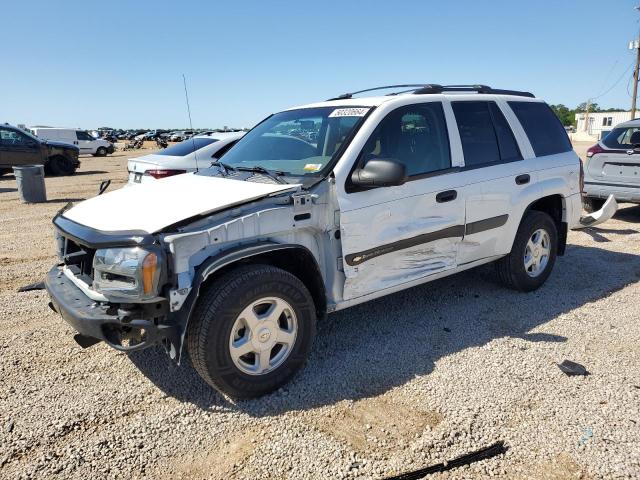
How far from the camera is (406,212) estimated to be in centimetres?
376

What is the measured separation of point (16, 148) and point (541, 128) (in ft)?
54.0

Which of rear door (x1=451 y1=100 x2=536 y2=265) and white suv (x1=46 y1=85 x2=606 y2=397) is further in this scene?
rear door (x1=451 y1=100 x2=536 y2=265)

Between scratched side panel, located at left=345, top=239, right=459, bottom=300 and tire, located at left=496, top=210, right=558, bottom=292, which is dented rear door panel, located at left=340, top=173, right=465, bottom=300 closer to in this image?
scratched side panel, located at left=345, top=239, right=459, bottom=300

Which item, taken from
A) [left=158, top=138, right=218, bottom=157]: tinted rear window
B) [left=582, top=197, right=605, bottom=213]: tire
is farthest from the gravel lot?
[left=582, top=197, right=605, bottom=213]: tire

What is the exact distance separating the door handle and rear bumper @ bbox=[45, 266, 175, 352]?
228cm

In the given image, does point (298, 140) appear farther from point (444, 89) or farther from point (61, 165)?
point (61, 165)

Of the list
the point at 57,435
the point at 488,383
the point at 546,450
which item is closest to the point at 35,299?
the point at 57,435

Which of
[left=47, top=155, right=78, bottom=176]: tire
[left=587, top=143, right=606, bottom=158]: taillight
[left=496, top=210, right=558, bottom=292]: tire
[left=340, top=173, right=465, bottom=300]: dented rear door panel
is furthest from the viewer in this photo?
[left=47, top=155, right=78, bottom=176]: tire

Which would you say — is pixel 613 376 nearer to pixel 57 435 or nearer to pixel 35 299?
pixel 57 435

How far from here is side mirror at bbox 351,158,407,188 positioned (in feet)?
10.8

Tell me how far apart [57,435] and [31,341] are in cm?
145

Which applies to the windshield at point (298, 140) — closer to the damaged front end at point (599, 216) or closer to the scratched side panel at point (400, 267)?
the scratched side panel at point (400, 267)

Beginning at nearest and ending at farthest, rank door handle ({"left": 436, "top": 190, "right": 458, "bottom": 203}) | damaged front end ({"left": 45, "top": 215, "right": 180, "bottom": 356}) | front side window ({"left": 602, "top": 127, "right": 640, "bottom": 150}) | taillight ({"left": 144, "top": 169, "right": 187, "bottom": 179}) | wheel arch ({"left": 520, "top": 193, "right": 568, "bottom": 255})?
damaged front end ({"left": 45, "top": 215, "right": 180, "bottom": 356}) < door handle ({"left": 436, "top": 190, "right": 458, "bottom": 203}) < wheel arch ({"left": 520, "top": 193, "right": 568, "bottom": 255}) < taillight ({"left": 144, "top": 169, "right": 187, "bottom": 179}) < front side window ({"left": 602, "top": 127, "right": 640, "bottom": 150})

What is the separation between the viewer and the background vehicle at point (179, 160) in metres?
7.53
